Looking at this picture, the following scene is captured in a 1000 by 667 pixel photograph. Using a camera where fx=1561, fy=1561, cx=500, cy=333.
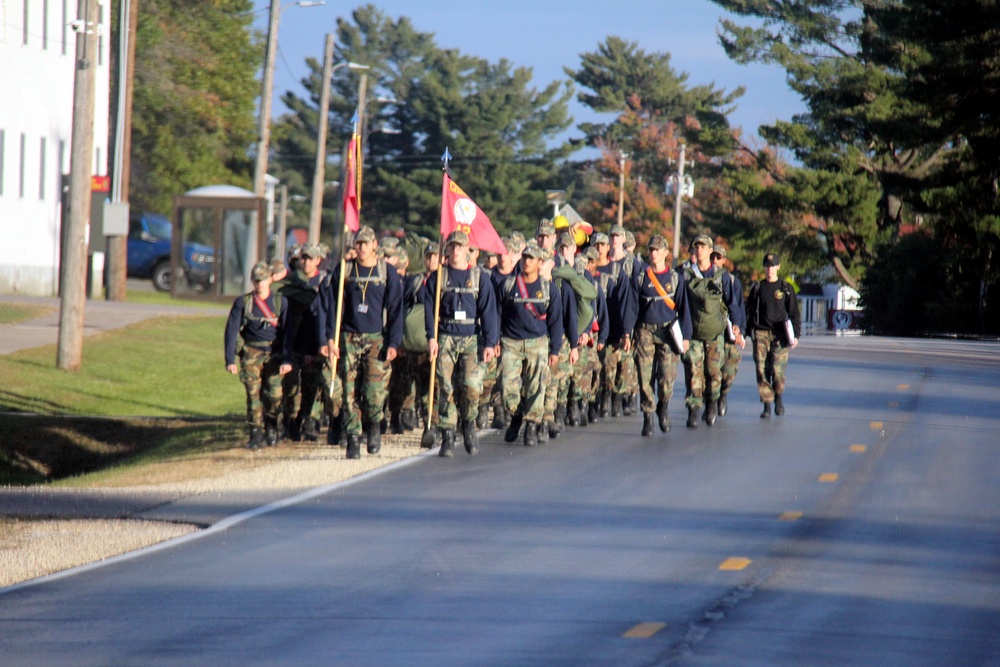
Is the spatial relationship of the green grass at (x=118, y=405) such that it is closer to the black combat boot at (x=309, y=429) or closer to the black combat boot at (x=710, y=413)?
the black combat boot at (x=309, y=429)

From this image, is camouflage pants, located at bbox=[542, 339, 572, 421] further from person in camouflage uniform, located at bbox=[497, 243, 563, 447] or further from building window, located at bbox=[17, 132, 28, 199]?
building window, located at bbox=[17, 132, 28, 199]

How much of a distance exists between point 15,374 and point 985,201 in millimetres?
30291

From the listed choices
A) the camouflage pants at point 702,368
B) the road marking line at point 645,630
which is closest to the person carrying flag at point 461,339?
the camouflage pants at point 702,368

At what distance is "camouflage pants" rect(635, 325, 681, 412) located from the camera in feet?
53.2

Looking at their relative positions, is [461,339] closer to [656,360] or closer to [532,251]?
[532,251]

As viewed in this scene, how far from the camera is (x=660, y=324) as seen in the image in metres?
16.3

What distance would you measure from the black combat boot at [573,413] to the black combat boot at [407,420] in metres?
1.72

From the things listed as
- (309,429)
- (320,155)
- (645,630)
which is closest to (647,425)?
(309,429)

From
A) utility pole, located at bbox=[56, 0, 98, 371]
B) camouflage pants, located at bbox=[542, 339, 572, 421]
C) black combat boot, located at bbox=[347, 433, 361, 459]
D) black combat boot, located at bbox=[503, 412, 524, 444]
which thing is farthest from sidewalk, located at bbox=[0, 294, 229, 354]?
black combat boot, located at bbox=[347, 433, 361, 459]

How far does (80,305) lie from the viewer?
24.8 metres

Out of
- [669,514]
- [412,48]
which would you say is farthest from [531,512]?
[412,48]

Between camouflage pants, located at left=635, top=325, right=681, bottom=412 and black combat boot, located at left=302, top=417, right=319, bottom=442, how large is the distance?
11.2 ft

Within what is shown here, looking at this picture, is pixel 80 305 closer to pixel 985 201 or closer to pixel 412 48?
pixel 985 201

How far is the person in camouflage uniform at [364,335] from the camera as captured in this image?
14.3 meters
